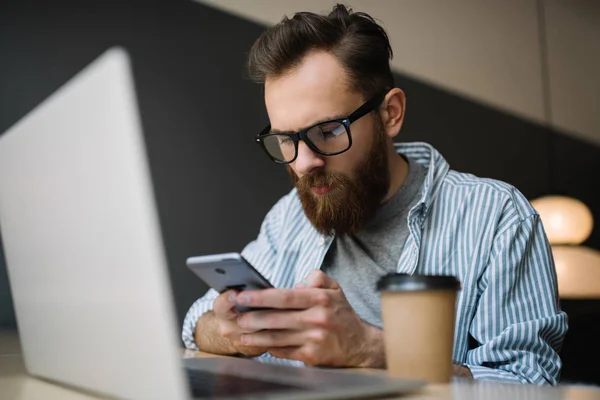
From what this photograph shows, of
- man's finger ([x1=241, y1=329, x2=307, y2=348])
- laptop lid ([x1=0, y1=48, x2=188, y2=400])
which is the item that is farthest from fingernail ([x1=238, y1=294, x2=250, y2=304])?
laptop lid ([x1=0, y1=48, x2=188, y2=400])

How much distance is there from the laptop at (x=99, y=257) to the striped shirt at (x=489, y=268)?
0.62 m

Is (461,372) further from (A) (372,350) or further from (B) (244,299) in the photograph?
(B) (244,299)

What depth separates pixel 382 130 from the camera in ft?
5.96

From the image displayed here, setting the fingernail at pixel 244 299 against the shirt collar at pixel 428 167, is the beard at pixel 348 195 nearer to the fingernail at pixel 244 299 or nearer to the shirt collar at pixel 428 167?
the shirt collar at pixel 428 167

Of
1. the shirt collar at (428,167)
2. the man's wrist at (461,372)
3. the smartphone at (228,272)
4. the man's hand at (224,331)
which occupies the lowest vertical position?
the man's wrist at (461,372)

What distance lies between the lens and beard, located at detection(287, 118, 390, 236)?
5.52ft

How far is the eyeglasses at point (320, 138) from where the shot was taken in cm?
162

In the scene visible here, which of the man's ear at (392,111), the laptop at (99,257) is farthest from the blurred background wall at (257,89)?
the laptop at (99,257)

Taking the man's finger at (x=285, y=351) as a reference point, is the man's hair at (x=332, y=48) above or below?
above

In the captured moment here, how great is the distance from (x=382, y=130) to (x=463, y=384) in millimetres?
1102

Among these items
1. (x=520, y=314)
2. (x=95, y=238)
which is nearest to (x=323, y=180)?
(x=520, y=314)

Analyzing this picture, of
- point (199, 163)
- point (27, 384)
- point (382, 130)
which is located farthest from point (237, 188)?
point (27, 384)

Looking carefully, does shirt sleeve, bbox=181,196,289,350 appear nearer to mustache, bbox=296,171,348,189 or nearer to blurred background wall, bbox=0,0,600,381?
mustache, bbox=296,171,348,189

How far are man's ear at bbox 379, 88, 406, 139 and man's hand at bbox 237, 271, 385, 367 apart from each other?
2.70ft
